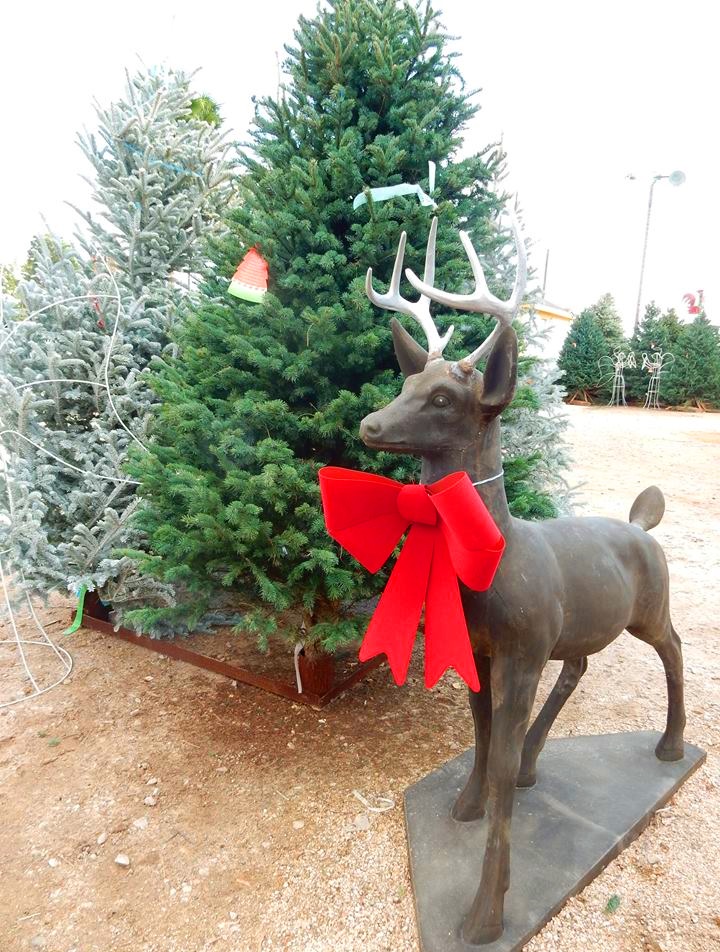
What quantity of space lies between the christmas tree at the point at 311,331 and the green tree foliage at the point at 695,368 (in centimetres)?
2085

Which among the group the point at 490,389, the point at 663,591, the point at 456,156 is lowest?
the point at 663,591

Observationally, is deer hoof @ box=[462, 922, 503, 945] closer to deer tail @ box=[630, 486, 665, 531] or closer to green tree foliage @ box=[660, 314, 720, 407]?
deer tail @ box=[630, 486, 665, 531]

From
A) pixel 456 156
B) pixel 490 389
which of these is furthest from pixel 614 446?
pixel 490 389

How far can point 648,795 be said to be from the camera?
94.0 inches

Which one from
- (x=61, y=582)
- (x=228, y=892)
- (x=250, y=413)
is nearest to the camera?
(x=228, y=892)

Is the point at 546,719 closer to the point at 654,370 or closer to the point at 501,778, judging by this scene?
the point at 501,778

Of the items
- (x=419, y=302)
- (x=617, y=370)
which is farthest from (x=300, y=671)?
(x=617, y=370)

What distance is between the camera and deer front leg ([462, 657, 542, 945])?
178cm

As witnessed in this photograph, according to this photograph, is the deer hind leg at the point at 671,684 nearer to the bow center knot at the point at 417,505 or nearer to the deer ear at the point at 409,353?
the bow center knot at the point at 417,505

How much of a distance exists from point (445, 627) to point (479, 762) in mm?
874

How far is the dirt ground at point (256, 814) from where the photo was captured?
1.95 m

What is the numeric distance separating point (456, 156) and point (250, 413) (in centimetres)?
170

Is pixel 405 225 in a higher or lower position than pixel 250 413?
higher

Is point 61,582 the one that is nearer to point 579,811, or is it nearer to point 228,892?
point 228,892
